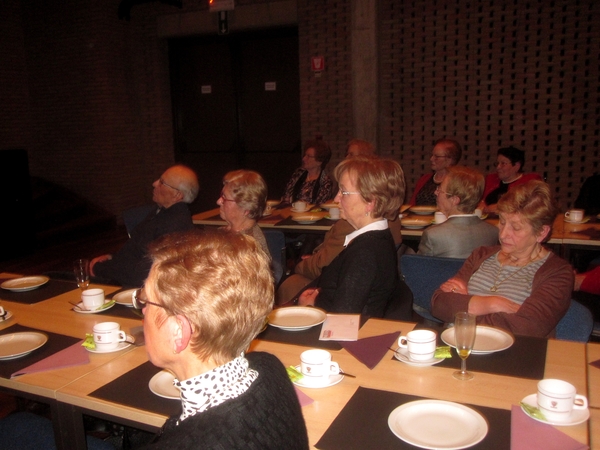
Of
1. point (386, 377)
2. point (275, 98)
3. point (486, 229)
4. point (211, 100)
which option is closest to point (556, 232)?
point (486, 229)

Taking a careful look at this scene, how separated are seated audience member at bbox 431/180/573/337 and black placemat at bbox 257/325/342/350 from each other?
64 cm

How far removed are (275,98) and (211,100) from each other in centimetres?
114

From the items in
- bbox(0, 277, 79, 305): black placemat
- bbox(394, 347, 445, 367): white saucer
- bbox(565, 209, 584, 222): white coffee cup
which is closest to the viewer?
bbox(394, 347, 445, 367): white saucer

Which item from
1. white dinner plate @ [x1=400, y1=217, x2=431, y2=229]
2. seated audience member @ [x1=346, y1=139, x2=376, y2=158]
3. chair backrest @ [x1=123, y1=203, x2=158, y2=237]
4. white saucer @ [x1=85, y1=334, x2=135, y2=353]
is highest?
seated audience member @ [x1=346, y1=139, x2=376, y2=158]

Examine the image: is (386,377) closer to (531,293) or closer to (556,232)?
(531,293)

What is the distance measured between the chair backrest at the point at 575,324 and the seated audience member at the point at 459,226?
1011mm

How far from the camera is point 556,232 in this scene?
3979mm

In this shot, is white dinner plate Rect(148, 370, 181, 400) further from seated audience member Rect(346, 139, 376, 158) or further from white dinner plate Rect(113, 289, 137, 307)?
seated audience member Rect(346, 139, 376, 158)

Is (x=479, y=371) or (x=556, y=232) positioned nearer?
(x=479, y=371)

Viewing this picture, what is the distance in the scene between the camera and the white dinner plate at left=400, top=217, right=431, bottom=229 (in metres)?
4.34

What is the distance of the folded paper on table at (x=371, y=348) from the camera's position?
1813 mm

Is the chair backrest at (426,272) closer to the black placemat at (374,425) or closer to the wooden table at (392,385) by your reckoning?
the wooden table at (392,385)

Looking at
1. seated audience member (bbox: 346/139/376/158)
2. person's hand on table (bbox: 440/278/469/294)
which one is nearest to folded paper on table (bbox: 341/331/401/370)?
person's hand on table (bbox: 440/278/469/294)

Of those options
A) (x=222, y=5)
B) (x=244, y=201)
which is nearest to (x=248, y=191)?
(x=244, y=201)
